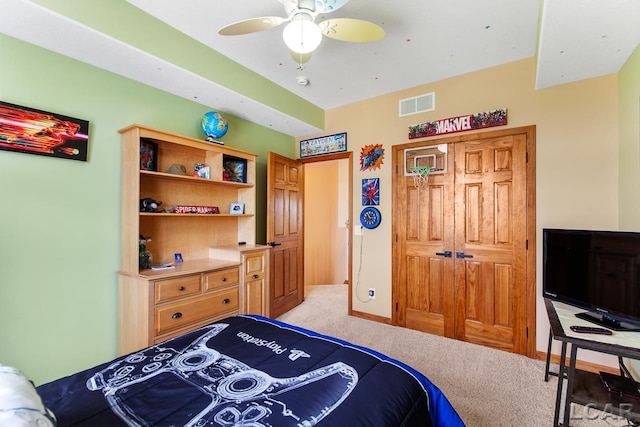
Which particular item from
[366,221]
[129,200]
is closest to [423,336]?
[366,221]

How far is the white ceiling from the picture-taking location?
1.65 m

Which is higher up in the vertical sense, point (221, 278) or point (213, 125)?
point (213, 125)

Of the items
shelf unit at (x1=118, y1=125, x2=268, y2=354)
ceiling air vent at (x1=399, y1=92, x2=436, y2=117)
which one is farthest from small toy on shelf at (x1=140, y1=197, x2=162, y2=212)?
ceiling air vent at (x1=399, y1=92, x2=436, y2=117)

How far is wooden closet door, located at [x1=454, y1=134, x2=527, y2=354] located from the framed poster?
4.72ft

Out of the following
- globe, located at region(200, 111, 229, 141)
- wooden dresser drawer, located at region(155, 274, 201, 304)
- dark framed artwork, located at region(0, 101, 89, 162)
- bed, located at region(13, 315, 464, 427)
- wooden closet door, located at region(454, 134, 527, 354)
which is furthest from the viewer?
globe, located at region(200, 111, 229, 141)

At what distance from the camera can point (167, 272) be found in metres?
2.22

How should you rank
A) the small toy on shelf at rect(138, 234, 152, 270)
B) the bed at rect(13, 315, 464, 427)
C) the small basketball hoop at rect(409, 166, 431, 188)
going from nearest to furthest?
the bed at rect(13, 315, 464, 427) → the small toy on shelf at rect(138, 234, 152, 270) → the small basketball hoop at rect(409, 166, 431, 188)

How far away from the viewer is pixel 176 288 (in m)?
2.24

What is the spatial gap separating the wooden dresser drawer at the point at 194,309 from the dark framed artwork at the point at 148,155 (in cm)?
119

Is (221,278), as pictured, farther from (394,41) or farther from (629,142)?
(629,142)

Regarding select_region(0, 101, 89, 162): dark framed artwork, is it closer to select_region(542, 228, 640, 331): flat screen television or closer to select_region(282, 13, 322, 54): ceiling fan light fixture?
select_region(282, 13, 322, 54): ceiling fan light fixture

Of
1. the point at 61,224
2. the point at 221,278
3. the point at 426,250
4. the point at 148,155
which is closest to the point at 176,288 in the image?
the point at 221,278

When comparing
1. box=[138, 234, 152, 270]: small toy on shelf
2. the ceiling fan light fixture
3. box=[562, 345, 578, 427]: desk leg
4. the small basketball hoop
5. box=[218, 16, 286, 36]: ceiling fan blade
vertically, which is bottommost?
box=[562, 345, 578, 427]: desk leg

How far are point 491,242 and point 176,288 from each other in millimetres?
2962
